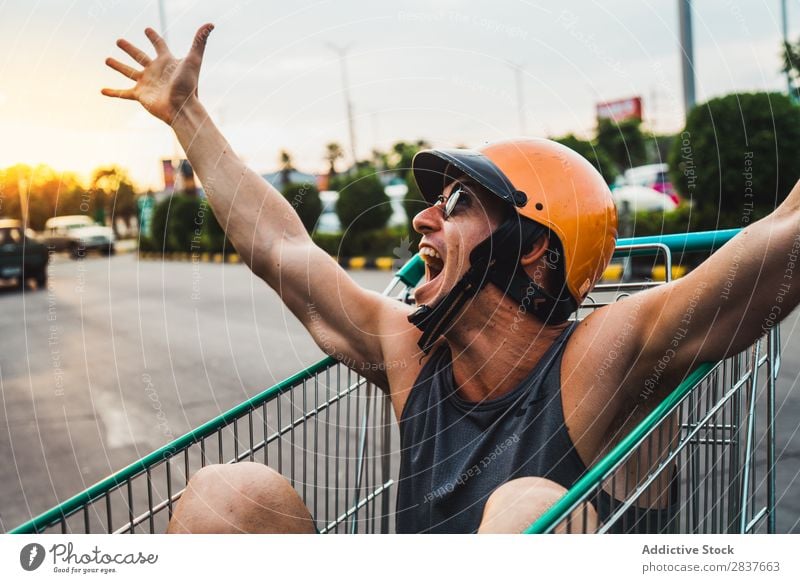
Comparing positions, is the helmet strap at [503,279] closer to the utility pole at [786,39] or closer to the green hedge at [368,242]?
the utility pole at [786,39]

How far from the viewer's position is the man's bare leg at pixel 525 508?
6.22 ft

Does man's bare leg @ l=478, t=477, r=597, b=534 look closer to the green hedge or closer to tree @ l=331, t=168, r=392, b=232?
tree @ l=331, t=168, r=392, b=232

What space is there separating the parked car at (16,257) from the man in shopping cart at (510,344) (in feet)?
52.0

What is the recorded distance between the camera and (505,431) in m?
2.26

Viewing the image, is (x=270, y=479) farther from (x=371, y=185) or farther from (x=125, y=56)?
(x=371, y=185)

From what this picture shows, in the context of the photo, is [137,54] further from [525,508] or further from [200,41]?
[525,508]

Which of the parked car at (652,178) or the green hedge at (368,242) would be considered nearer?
the green hedge at (368,242)

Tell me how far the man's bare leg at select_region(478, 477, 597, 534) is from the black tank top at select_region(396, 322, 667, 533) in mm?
201

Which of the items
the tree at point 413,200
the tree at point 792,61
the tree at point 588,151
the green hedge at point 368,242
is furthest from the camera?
the green hedge at point 368,242

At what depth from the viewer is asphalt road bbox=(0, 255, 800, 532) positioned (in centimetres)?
532

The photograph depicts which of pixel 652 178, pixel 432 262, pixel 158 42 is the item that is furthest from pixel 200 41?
pixel 652 178

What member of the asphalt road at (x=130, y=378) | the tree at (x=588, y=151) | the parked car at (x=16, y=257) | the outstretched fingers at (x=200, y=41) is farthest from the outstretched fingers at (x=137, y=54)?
the parked car at (x=16, y=257)

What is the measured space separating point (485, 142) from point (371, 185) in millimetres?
8077

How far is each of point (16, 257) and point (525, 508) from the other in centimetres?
1778
